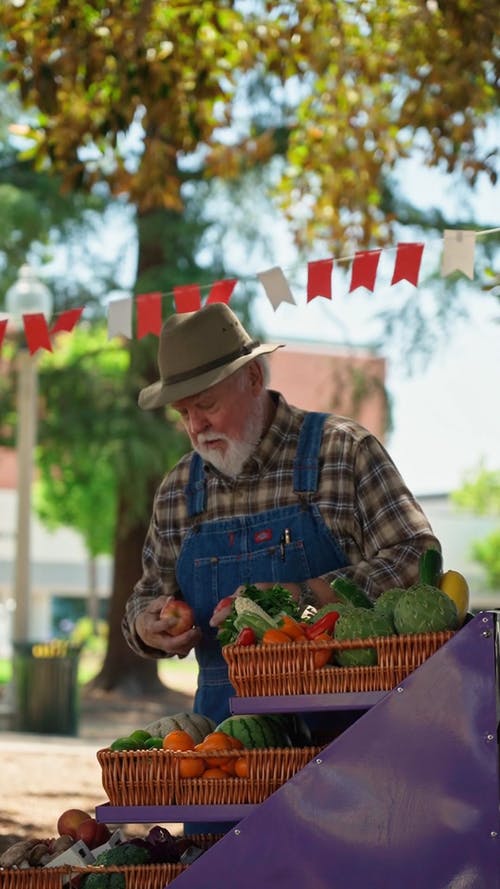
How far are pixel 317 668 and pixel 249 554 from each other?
1238 millimetres

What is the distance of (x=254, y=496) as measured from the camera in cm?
473

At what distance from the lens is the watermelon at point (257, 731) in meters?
3.63

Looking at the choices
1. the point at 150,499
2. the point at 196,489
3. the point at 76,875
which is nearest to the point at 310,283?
the point at 196,489

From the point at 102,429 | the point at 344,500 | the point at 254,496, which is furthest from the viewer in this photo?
the point at 102,429

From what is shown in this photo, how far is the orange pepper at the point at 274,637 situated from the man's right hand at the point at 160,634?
3.44ft

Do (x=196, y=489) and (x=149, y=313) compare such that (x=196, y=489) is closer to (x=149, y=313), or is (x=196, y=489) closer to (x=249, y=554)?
(x=249, y=554)

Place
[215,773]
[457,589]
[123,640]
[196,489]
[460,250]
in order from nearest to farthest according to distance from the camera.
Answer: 1. [215,773]
2. [457,589]
3. [196,489]
4. [460,250]
5. [123,640]

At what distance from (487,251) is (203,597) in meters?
14.8

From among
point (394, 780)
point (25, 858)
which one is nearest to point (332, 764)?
point (394, 780)

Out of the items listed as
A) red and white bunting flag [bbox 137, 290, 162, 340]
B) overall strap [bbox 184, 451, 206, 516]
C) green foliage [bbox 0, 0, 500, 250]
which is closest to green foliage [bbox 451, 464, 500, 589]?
green foliage [bbox 0, 0, 500, 250]

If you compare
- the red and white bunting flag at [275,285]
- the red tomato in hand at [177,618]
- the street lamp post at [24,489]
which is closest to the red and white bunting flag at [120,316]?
the red and white bunting flag at [275,285]

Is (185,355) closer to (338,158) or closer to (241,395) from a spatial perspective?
(241,395)

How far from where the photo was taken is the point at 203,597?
15.5 ft

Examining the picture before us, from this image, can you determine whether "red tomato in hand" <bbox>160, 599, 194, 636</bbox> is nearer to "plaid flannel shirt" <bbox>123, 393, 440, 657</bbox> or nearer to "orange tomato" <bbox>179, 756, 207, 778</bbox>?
"plaid flannel shirt" <bbox>123, 393, 440, 657</bbox>
